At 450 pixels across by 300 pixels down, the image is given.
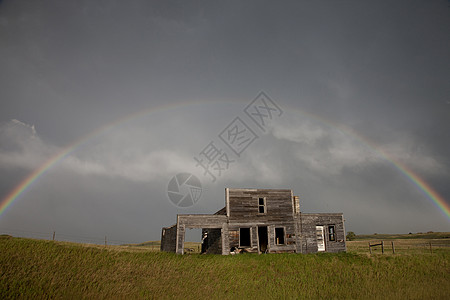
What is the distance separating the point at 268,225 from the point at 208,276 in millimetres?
11724

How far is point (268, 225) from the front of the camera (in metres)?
28.9

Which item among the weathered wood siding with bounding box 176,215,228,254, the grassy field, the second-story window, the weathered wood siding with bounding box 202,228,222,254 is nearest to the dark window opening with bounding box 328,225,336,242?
the grassy field

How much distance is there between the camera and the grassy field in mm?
14555

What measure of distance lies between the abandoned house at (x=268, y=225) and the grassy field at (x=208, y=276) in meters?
3.08

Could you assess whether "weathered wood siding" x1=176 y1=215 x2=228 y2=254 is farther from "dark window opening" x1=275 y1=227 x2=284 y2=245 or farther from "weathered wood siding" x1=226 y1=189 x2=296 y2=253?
"dark window opening" x1=275 y1=227 x2=284 y2=245

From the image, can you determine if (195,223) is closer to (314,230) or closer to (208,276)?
(208,276)

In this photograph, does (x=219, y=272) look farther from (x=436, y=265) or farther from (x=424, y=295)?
(x=436, y=265)

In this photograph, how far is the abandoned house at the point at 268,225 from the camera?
89.9ft

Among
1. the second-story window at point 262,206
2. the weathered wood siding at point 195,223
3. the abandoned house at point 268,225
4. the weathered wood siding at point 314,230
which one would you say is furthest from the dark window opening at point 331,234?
the weathered wood siding at point 195,223

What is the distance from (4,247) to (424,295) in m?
27.5

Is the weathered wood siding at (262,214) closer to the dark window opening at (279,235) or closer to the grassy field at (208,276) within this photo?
the dark window opening at (279,235)

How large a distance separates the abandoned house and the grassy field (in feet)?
10.1

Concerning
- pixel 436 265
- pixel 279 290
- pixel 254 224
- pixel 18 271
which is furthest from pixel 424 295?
pixel 18 271

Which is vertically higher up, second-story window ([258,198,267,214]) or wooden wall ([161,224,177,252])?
second-story window ([258,198,267,214])
